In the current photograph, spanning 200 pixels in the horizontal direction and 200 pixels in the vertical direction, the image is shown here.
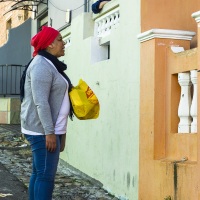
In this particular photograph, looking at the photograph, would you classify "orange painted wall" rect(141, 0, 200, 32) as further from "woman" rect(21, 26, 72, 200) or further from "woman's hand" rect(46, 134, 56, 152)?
"woman's hand" rect(46, 134, 56, 152)

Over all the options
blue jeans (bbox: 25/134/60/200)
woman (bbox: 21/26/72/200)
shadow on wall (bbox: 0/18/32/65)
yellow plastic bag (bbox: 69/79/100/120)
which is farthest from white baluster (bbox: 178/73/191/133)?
shadow on wall (bbox: 0/18/32/65)

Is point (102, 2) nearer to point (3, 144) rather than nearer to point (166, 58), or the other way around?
point (166, 58)

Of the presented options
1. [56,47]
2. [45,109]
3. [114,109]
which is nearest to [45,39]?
[56,47]

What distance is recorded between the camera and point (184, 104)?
484cm

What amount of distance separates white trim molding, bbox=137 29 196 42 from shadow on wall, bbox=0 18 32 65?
34.8ft

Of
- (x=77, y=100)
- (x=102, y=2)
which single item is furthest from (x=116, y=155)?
(x=102, y=2)

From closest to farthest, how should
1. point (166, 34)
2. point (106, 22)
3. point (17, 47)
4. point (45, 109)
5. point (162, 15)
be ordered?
1. point (45, 109)
2. point (166, 34)
3. point (162, 15)
4. point (106, 22)
5. point (17, 47)

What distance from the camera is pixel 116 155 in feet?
19.7

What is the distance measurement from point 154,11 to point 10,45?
1084 centimetres

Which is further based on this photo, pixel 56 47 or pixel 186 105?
pixel 186 105

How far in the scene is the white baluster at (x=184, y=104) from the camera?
4.80 m

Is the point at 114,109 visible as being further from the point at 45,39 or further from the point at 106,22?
the point at 45,39

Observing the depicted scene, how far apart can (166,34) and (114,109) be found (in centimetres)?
139

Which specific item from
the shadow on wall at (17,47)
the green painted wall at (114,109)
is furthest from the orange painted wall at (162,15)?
the shadow on wall at (17,47)
